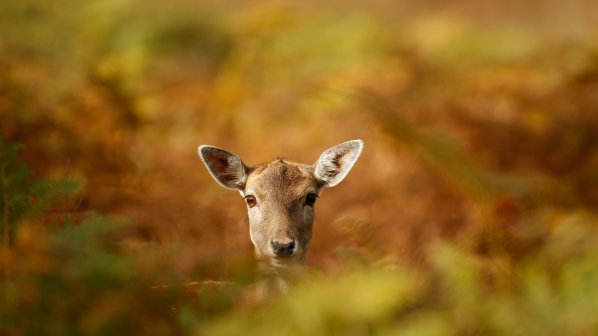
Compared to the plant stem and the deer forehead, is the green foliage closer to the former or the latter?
the plant stem

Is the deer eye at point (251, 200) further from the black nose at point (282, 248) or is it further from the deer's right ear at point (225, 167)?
the black nose at point (282, 248)

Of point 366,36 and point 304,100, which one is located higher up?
point 366,36

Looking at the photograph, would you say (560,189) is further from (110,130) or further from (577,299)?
(110,130)

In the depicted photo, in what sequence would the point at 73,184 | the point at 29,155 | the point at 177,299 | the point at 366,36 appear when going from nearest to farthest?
the point at 177,299 < the point at 73,184 < the point at 29,155 < the point at 366,36

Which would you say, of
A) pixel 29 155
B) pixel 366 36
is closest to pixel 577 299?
pixel 29 155

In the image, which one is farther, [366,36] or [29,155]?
[366,36]

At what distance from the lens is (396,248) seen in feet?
23.8

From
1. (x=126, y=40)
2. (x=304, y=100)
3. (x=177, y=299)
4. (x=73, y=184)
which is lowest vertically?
(x=177, y=299)

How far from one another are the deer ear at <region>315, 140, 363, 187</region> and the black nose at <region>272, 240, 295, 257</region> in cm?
63

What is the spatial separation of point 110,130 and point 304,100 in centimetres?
381

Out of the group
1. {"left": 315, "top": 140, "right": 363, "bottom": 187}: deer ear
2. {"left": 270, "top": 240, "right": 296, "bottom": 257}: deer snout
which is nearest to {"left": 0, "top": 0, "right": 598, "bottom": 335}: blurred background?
{"left": 270, "top": 240, "right": 296, "bottom": 257}: deer snout

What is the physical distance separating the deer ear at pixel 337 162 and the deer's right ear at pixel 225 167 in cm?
53

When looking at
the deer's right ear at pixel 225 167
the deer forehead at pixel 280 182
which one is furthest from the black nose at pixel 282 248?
the deer's right ear at pixel 225 167

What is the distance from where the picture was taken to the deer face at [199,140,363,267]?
4895mm
